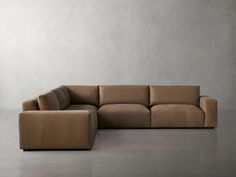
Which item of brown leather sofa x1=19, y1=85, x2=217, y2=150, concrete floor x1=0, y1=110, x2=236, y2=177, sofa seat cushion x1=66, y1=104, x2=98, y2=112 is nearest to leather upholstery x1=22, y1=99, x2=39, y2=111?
brown leather sofa x1=19, y1=85, x2=217, y2=150

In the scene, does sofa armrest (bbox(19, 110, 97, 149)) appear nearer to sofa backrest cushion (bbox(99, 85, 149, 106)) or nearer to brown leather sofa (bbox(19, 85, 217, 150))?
brown leather sofa (bbox(19, 85, 217, 150))

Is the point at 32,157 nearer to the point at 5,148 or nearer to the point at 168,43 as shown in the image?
the point at 5,148

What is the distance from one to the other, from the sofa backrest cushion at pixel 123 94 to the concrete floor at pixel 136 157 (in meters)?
1.00

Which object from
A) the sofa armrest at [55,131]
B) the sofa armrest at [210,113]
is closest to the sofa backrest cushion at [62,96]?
the sofa armrest at [55,131]

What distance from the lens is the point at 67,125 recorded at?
4.28 m

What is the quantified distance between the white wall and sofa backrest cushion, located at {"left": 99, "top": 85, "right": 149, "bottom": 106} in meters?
1.62

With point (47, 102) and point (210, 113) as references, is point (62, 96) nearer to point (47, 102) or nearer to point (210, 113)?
point (47, 102)

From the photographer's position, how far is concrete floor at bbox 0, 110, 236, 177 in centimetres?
346

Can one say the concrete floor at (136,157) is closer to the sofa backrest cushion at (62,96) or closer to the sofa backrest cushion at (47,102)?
the sofa backrest cushion at (47,102)

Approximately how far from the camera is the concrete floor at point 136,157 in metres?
3.46

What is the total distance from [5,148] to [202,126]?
10.1 feet

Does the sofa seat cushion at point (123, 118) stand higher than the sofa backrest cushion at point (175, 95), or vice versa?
the sofa backrest cushion at point (175, 95)

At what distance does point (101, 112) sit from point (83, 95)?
83cm

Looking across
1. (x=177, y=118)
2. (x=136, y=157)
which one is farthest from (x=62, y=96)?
(x=136, y=157)
